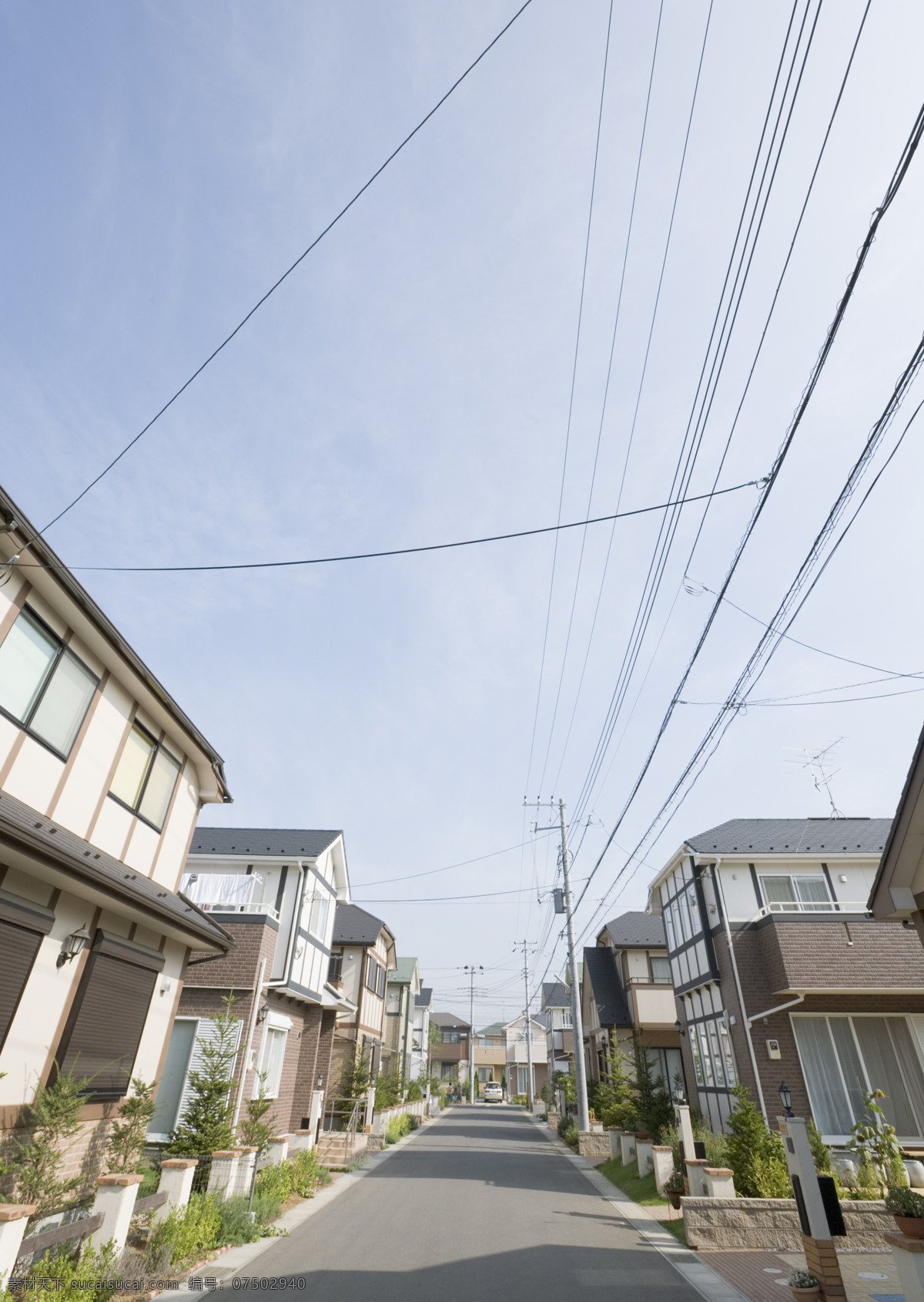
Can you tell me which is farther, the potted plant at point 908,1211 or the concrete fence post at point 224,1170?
the concrete fence post at point 224,1170

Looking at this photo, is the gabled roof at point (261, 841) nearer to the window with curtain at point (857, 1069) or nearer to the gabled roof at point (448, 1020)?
the window with curtain at point (857, 1069)

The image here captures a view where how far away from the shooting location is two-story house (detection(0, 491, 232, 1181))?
283 inches

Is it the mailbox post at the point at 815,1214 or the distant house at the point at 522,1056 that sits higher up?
the distant house at the point at 522,1056

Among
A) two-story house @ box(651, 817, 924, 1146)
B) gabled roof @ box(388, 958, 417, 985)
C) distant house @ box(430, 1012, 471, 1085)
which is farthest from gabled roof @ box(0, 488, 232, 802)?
distant house @ box(430, 1012, 471, 1085)

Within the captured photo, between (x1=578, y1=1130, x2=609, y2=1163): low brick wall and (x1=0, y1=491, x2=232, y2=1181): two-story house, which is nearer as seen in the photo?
(x1=0, y1=491, x2=232, y2=1181): two-story house

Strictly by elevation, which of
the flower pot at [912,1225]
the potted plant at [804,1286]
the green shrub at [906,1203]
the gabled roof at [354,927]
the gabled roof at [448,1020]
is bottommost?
the potted plant at [804,1286]

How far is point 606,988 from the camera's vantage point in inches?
1242

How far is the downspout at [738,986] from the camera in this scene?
623 inches

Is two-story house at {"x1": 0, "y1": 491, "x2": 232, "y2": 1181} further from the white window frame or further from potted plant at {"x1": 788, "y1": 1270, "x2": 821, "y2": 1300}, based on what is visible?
potted plant at {"x1": 788, "y1": 1270, "x2": 821, "y2": 1300}

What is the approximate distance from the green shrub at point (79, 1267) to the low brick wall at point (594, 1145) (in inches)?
746

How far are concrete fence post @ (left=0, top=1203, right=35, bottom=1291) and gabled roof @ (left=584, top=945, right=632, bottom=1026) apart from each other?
28353mm

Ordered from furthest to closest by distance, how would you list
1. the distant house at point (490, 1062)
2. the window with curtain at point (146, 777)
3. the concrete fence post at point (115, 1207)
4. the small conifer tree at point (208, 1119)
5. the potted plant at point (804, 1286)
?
the distant house at point (490, 1062)
the small conifer tree at point (208, 1119)
the window with curtain at point (146, 777)
the potted plant at point (804, 1286)
the concrete fence post at point (115, 1207)

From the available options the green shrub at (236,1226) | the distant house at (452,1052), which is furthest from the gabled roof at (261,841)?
the distant house at (452,1052)

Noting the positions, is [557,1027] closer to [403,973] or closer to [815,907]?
[403,973]
